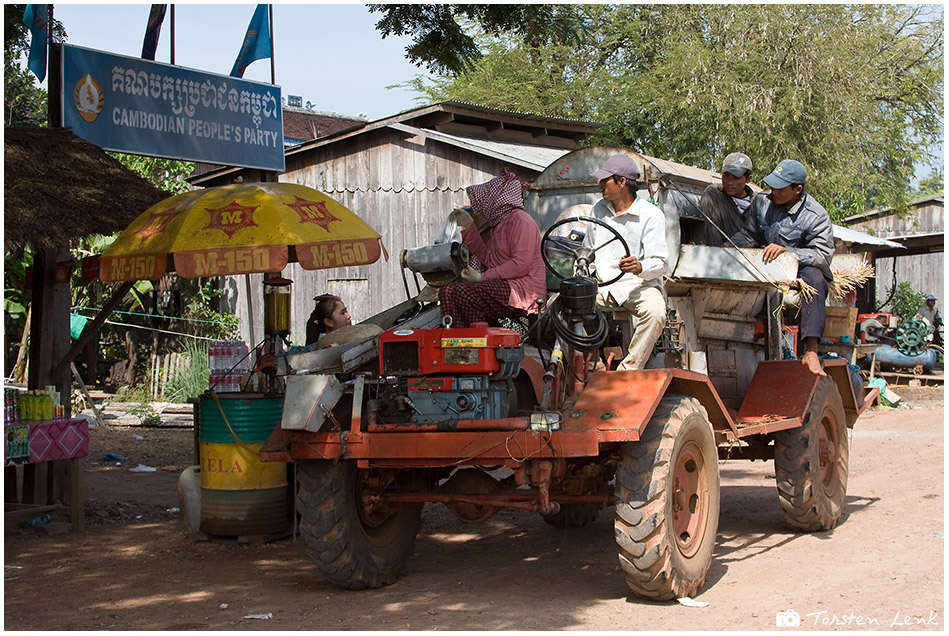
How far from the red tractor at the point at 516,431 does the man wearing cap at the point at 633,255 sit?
21 centimetres

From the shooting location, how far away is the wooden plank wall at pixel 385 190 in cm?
1681

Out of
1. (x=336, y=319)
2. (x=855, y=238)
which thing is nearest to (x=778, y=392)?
(x=336, y=319)

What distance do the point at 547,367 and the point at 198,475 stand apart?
3.48 metres

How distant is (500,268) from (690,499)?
189 centimetres

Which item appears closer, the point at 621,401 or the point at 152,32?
the point at 621,401

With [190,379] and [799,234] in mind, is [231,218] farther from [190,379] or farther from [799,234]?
[190,379]

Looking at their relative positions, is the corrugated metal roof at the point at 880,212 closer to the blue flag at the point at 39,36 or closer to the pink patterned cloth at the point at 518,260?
the pink patterned cloth at the point at 518,260

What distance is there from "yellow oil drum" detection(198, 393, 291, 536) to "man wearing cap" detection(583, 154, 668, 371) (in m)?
2.80

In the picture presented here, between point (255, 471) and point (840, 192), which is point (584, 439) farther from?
point (840, 192)

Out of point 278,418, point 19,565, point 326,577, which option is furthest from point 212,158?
point 326,577

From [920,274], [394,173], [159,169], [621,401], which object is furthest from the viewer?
[920,274]

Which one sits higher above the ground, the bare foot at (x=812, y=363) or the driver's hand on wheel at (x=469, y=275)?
the driver's hand on wheel at (x=469, y=275)

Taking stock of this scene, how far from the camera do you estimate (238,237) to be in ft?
23.4

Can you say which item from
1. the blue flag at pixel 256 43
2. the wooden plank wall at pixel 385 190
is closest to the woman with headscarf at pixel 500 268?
the blue flag at pixel 256 43
